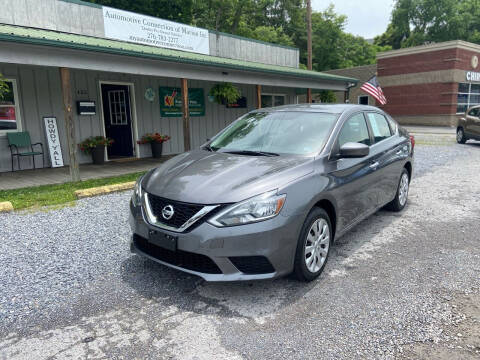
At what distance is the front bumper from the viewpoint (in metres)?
2.82

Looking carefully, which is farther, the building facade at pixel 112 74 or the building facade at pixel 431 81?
the building facade at pixel 431 81

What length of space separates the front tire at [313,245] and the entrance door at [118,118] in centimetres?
941

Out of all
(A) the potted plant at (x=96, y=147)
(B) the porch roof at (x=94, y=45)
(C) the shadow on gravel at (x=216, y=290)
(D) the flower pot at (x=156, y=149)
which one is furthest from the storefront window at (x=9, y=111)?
(C) the shadow on gravel at (x=216, y=290)

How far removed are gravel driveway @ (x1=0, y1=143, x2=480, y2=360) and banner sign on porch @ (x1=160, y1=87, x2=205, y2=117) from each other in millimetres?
8332

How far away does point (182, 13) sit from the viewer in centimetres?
2462

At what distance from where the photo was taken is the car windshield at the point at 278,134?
12.5 ft

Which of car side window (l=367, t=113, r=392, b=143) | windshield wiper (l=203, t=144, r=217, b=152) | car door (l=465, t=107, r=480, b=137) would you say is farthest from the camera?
car door (l=465, t=107, r=480, b=137)

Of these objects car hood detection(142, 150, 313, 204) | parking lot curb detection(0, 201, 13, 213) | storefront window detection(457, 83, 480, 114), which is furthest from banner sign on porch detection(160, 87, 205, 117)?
storefront window detection(457, 83, 480, 114)

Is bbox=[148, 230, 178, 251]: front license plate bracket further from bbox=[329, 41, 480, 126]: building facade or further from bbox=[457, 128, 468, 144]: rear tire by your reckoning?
bbox=[329, 41, 480, 126]: building facade

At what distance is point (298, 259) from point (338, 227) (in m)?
Answer: 0.80

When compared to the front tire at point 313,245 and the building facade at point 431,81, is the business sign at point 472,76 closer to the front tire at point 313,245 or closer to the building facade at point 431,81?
the building facade at point 431,81

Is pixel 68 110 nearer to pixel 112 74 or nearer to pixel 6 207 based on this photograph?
pixel 6 207

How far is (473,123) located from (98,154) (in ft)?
45.0

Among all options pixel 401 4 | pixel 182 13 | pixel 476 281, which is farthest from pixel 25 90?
pixel 401 4
